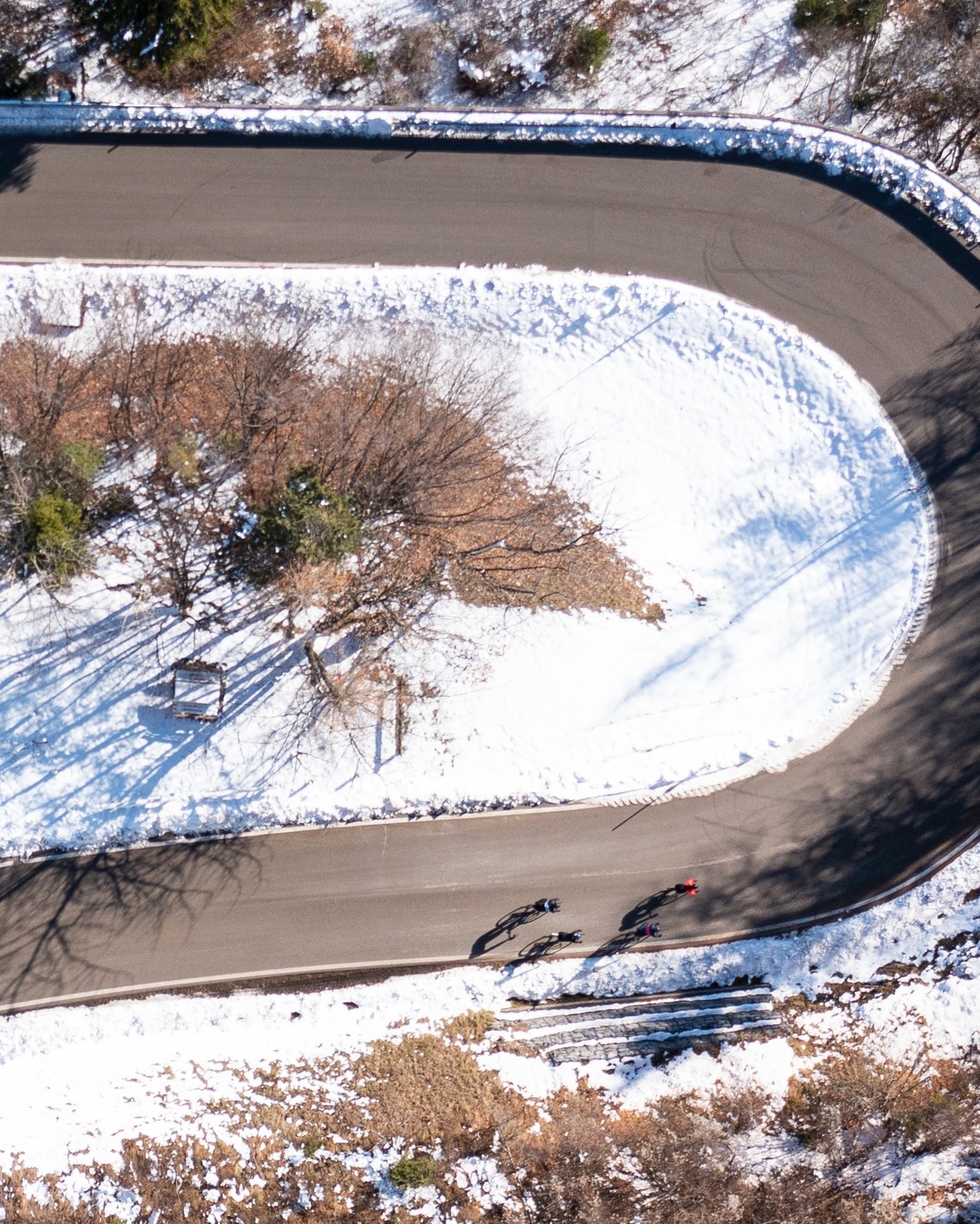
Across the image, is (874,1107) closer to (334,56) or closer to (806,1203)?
(806,1203)

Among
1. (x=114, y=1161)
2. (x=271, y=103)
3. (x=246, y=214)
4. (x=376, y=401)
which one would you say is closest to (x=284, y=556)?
(x=376, y=401)

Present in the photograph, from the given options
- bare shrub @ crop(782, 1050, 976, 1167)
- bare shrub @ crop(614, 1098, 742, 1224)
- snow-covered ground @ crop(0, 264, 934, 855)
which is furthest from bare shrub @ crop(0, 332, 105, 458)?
bare shrub @ crop(782, 1050, 976, 1167)

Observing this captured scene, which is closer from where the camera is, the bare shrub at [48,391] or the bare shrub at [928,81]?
the bare shrub at [48,391]

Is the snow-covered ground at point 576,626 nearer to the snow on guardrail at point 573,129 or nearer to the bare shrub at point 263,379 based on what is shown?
the bare shrub at point 263,379

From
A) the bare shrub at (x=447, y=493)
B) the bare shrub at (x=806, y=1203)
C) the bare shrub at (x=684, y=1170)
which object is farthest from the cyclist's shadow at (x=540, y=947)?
the bare shrub at (x=447, y=493)

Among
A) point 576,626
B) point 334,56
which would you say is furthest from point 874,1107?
point 334,56

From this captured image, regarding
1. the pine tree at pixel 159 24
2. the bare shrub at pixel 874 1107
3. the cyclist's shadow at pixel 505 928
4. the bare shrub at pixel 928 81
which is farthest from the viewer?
the bare shrub at pixel 928 81
